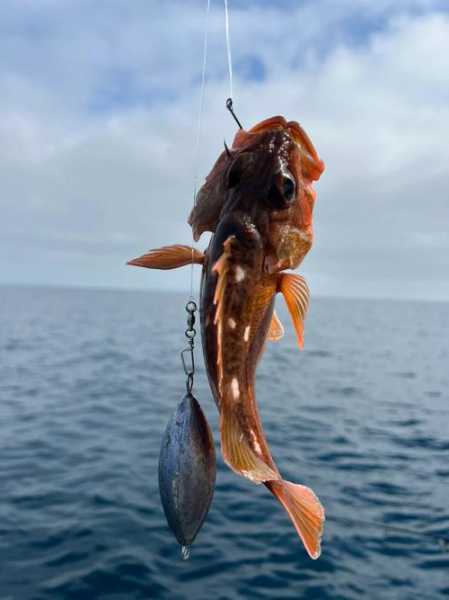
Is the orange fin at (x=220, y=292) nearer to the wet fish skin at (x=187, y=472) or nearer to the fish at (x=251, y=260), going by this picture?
the fish at (x=251, y=260)

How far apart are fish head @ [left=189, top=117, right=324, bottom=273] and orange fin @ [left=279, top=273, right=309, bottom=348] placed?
0.30ft

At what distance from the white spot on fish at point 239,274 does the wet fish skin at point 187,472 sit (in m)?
1.11

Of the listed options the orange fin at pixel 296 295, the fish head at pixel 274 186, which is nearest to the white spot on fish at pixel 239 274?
the fish head at pixel 274 186

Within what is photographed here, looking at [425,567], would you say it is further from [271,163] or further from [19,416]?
[19,416]

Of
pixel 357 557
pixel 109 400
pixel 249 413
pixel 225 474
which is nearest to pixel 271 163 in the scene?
pixel 249 413

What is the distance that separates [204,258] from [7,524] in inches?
352

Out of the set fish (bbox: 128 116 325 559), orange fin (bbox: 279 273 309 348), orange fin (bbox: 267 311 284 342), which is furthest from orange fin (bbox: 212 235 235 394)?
orange fin (bbox: 267 311 284 342)

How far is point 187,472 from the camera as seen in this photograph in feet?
12.7

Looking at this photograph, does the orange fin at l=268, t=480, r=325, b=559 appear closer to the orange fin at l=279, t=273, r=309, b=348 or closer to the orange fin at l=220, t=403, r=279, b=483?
the orange fin at l=220, t=403, r=279, b=483

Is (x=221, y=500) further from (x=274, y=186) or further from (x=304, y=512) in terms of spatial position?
(x=274, y=186)

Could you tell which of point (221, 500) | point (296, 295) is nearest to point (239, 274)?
point (296, 295)

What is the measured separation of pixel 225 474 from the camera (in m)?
13.7

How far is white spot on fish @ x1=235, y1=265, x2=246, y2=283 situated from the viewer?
11.5 feet

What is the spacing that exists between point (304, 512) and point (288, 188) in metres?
1.97
